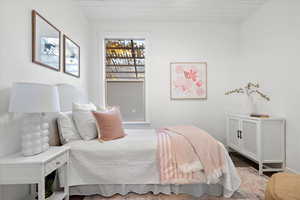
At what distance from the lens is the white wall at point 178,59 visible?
3.71m

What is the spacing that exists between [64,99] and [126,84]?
166cm

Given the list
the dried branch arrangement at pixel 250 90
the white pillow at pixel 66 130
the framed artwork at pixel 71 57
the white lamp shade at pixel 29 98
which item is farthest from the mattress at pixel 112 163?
the dried branch arrangement at pixel 250 90

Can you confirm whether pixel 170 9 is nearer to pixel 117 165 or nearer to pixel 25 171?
pixel 117 165

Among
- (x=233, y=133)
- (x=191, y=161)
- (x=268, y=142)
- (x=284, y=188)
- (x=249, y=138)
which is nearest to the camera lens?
(x=284, y=188)

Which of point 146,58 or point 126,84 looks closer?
point 146,58

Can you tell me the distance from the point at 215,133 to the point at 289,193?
2.59 m

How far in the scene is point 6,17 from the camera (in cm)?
149

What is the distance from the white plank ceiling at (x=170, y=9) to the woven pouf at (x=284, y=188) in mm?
2807

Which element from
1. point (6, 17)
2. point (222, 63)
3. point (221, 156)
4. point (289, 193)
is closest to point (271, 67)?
point (222, 63)

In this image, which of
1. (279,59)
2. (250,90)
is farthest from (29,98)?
(250,90)

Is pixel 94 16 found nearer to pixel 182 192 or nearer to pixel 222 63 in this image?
pixel 222 63

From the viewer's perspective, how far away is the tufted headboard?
211 cm

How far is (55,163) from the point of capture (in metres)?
1.54

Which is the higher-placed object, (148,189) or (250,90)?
(250,90)
